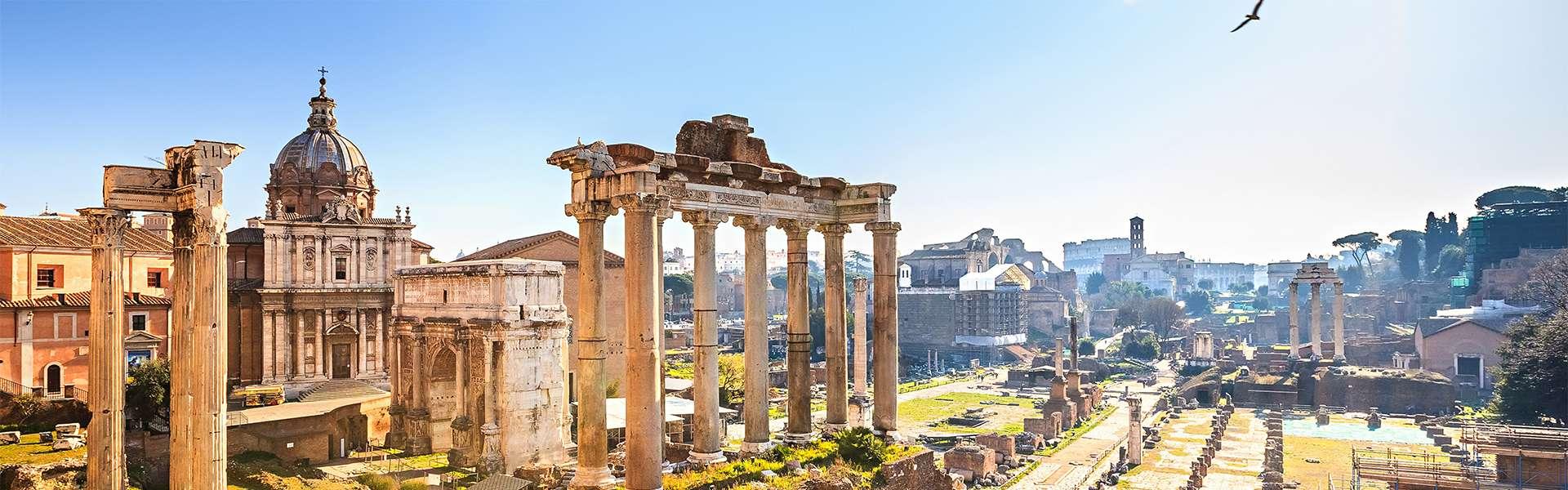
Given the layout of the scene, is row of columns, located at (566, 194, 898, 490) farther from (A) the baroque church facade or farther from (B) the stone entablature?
(A) the baroque church facade

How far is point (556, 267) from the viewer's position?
25453mm

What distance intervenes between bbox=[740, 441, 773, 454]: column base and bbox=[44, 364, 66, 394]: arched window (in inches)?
811

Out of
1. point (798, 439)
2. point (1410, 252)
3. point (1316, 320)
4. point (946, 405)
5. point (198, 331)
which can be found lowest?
point (946, 405)

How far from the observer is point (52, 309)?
77.5ft

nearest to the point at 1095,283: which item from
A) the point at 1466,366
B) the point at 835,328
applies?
the point at 1466,366

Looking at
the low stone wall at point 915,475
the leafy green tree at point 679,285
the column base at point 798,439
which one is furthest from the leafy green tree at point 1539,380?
the leafy green tree at point 679,285

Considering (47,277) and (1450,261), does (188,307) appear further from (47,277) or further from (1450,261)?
(1450,261)

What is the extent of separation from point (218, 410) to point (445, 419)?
16.8 m

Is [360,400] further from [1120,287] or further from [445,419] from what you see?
[1120,287]

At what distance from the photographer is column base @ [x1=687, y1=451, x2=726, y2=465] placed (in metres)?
12.0

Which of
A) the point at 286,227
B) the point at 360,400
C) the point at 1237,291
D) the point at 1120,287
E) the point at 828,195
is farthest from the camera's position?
the point at 1237,291

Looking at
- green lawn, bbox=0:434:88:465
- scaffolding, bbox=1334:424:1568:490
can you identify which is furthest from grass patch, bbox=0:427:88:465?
scaffolding, bbox=1334:424:1568:490

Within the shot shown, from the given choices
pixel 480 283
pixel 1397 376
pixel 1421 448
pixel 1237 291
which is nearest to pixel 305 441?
pixel 480 283

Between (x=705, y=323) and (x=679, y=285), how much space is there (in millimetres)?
81469
